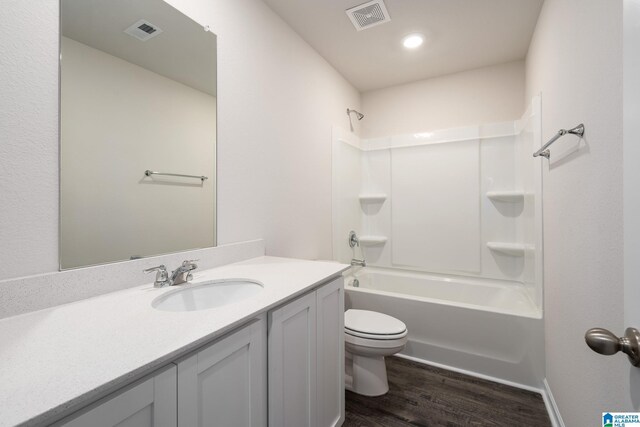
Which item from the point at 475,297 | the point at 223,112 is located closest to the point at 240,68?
the point at 223,112

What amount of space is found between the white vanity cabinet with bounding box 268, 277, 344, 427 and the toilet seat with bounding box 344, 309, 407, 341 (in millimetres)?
349

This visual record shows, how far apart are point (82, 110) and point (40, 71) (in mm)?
144

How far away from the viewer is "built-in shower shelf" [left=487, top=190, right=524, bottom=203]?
8.07 feet

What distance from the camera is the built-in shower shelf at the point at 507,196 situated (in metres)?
2.46

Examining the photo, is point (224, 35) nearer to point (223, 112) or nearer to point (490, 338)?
point (223, 112)

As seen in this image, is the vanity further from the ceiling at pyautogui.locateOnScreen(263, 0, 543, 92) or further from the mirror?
the ceiling at pyautogui.locateOnScreen(263, 0, 543, 92)

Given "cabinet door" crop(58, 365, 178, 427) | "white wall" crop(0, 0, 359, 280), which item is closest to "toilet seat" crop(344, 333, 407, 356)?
"white wall" crop(0, 0, 359, 280)

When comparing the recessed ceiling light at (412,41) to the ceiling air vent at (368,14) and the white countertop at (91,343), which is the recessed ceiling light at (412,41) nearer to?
the ceiling air vent at (368,14)

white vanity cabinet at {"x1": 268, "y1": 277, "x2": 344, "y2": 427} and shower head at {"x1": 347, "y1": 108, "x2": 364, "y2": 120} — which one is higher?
shower head at {"x1": 347, "y1": 108, "x2": 364, "y2": 120}

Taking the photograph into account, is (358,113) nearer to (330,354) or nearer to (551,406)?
(330,354)

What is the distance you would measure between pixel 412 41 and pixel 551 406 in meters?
2.69

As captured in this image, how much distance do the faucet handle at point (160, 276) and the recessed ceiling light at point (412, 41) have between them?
2381 mm

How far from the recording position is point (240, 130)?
166 centimetres

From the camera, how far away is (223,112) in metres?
1.54
